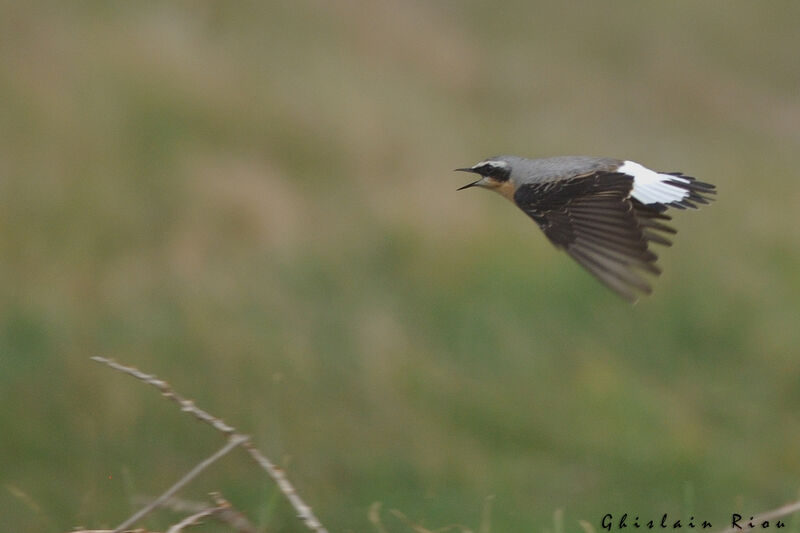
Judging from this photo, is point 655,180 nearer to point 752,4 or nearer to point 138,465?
point 138,465

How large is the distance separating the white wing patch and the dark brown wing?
0.14 ft

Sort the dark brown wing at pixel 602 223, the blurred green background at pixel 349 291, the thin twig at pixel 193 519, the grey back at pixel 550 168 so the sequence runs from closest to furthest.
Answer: the thin twig at pixel 193 519, the dark brown wing at pixel 602 223, the grey back at pixel 550 168, the blurred green background at pixel 349 291

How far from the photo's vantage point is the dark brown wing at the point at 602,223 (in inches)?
148

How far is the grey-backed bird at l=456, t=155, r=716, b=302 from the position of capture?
152 inches

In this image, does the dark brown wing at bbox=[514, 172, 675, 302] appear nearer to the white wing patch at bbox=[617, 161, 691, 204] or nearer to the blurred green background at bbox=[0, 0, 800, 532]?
the white wing patch at bbox=[617, 161, 691, 204]

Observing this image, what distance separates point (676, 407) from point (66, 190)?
364cm

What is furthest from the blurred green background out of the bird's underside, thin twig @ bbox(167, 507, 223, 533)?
the bird's underside

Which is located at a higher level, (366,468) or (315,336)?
(315,336)

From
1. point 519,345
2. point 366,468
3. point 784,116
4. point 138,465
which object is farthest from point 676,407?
point 784,116

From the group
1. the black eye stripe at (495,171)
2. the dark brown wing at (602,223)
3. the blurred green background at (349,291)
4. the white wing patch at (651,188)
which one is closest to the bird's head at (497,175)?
the black eye stripe at (495,171)

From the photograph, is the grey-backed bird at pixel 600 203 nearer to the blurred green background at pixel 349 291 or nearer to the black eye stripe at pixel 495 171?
the black eye stripe at pixel 495 171

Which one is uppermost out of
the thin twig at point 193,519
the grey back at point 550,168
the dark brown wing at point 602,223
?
the grey back at point 550,168

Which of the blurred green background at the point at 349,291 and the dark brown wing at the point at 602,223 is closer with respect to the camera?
the dark brown wing at the point at 602,223

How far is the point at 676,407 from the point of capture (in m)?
6.21
